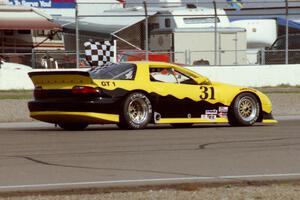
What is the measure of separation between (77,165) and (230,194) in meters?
2.62

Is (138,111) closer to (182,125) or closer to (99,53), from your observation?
(182,125)

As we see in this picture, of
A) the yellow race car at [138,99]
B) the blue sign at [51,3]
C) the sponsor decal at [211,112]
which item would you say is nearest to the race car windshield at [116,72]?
the yellow race car at [138,99]

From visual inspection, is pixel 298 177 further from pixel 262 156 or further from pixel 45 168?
pixel 45 168

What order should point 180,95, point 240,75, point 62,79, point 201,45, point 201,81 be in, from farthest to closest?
point 201,45
point 240,75
point 201,81
point 180,95
point 62,79

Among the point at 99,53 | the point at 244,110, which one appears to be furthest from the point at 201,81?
the point at 99,53

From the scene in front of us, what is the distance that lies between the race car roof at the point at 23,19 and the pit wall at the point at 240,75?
230 inches

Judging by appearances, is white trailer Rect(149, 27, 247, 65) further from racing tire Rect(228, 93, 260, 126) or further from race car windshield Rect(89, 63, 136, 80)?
race car windshield Rect(89, 63, 136, 80)

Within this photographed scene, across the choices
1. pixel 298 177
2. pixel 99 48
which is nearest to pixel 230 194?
pixel 298 177

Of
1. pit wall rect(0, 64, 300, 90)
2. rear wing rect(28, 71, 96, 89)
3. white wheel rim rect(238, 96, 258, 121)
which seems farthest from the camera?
pit wall rect(0, 64, 300, 90)

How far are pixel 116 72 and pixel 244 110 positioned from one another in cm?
256

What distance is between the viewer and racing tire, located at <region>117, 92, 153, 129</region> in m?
14.3

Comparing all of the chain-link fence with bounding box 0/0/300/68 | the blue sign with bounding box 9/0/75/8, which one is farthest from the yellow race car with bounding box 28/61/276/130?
the blue sign with bounding box 9/0/75/8

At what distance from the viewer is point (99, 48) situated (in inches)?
968

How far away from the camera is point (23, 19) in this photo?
33.3 metres
